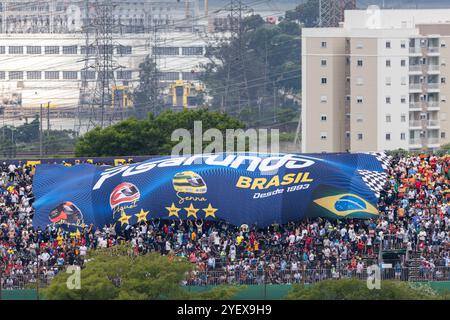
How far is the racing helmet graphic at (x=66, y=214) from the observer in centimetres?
5028

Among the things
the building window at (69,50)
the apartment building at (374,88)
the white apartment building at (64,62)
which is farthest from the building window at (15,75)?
the apartment building at (374,88)

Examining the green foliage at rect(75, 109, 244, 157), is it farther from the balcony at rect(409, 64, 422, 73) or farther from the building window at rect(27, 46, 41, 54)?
the building window at rect(27, 46, 41, 54)

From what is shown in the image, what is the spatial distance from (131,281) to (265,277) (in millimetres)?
5794

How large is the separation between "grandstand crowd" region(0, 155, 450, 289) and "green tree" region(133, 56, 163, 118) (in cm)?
8488

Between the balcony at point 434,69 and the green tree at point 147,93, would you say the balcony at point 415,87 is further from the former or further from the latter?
the green tree at point 147,93

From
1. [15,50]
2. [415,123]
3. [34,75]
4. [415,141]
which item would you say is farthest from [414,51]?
[15,50]

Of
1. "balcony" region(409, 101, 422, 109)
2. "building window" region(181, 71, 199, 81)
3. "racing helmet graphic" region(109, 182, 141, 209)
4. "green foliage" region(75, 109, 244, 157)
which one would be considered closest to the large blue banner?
"racing helmet graphic" region(109, 182, 141, 209)

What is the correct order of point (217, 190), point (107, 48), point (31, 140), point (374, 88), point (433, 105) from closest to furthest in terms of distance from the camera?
point (217, 190)
point (374, 88)
point (433, 105)
point (31, 140)
point (107, 48)

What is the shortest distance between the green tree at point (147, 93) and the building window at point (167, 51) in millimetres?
12403

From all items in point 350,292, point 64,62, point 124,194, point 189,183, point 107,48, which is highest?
point 64,62

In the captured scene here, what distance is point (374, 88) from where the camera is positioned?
10194cm

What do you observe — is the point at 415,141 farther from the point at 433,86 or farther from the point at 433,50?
the point at 433,50
